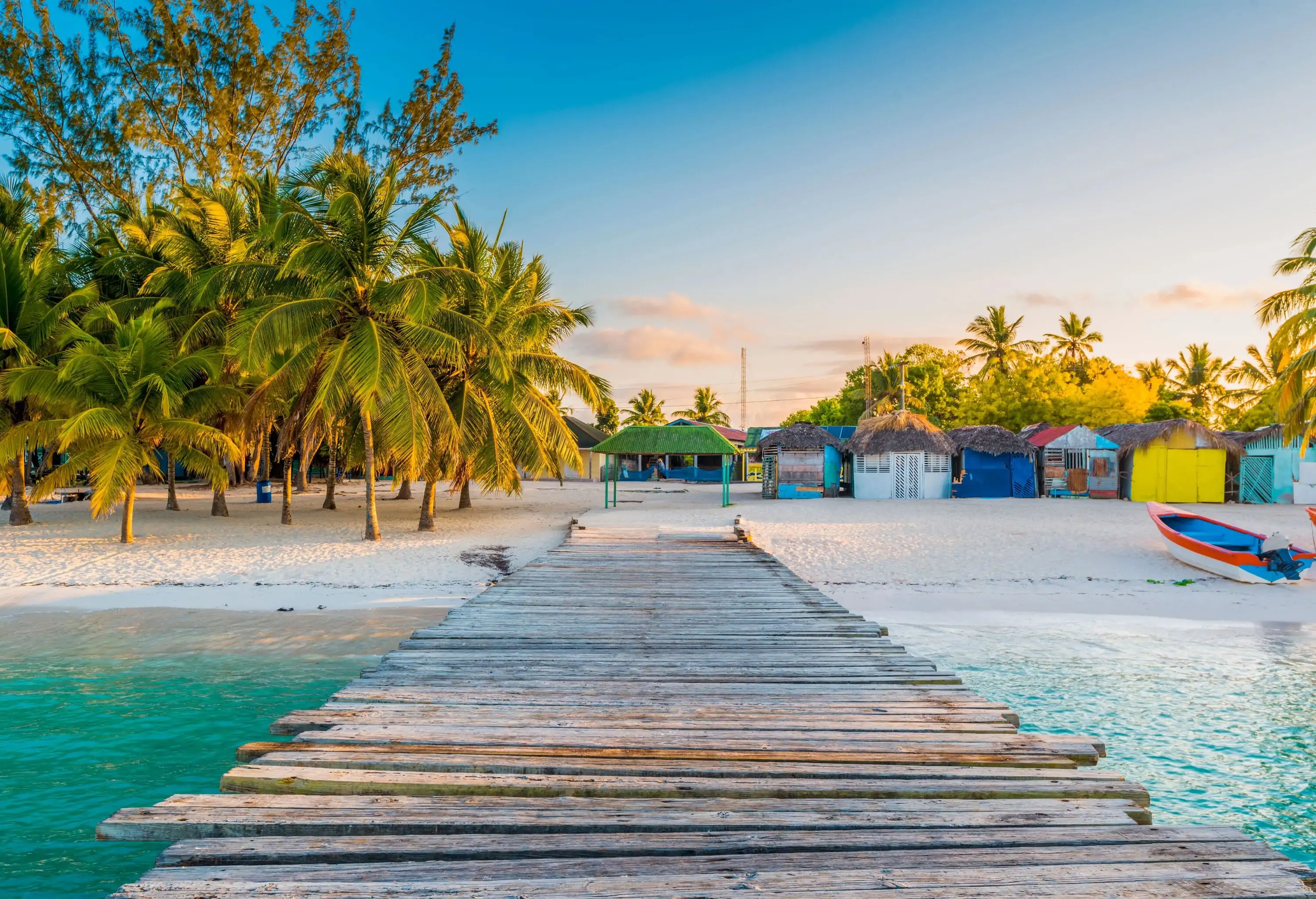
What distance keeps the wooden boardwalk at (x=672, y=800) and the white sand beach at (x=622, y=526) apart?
653 centimetres

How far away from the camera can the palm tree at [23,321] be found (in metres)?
17.2

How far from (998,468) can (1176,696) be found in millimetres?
21556

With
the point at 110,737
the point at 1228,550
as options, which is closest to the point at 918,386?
the point at 1228,550

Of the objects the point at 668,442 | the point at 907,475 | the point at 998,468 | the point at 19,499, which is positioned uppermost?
the point at 668,442

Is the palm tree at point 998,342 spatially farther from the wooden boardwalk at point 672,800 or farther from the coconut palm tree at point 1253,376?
the wooden boardwalk at point 672,800

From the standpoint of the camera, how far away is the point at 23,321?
17.5 meters

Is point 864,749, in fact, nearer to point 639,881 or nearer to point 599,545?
point 639,881

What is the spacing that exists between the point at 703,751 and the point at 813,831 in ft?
2.89

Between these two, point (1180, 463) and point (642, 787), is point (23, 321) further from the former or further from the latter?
point (1180, 463)

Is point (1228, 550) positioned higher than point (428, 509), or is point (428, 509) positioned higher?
point (428, 509)

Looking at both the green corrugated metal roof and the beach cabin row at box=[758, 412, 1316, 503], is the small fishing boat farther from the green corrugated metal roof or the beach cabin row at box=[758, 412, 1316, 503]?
the beach cabin row at box=[758, 412, 1316, 503]

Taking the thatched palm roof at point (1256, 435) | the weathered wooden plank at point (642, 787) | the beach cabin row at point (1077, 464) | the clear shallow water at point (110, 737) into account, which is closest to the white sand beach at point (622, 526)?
the clear shallow water at point (110, 737)

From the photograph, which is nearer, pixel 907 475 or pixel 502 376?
pixel 502 376

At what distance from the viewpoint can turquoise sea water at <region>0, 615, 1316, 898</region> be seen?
17.0 ft
